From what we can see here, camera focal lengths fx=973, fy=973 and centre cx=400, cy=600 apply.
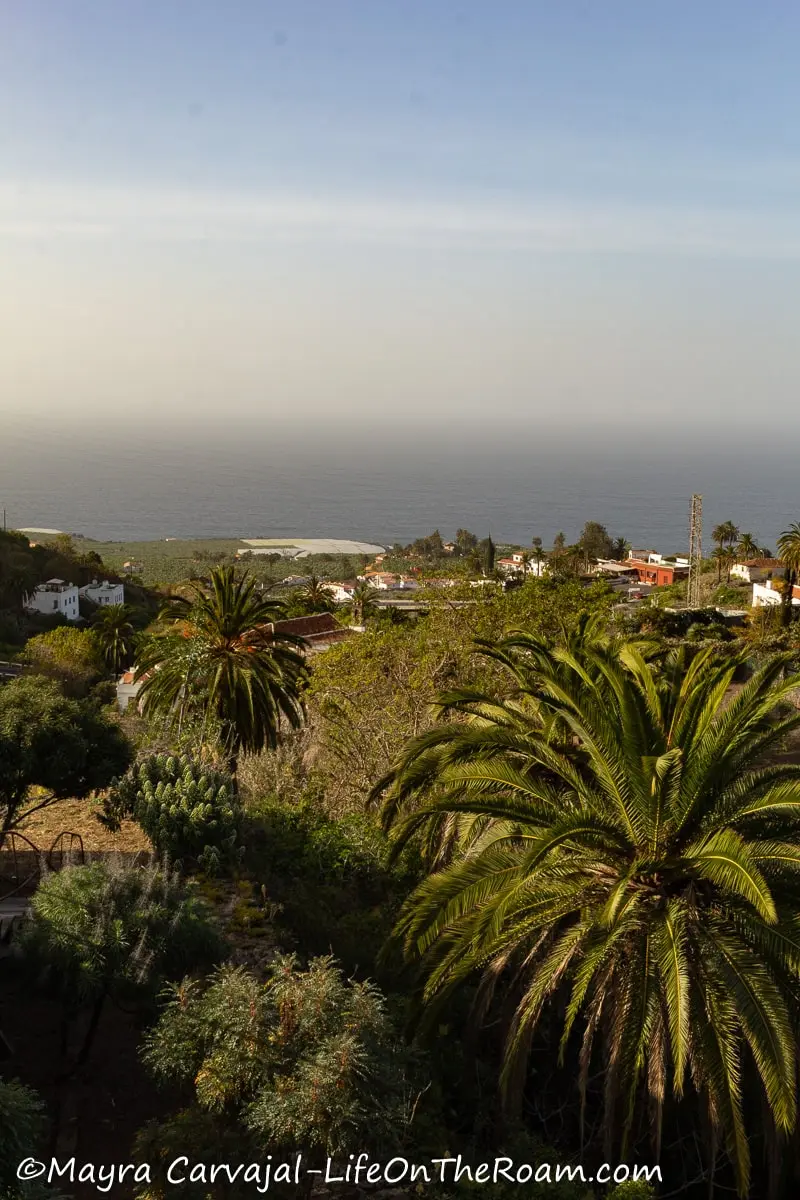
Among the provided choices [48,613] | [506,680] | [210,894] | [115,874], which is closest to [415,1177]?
[115,874]

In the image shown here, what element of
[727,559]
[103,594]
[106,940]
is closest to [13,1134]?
[106,940]

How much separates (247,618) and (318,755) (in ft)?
9.56

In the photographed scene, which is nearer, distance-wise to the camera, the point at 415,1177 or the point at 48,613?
the point at 415,1177

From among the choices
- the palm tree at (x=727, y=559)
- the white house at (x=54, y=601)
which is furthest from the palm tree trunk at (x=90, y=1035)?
the palm tree at (x=727, y=559)

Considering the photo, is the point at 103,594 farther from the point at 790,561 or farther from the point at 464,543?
the point at 464,543

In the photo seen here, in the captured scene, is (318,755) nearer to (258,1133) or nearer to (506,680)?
(506,680)

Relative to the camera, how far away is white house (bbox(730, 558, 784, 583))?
67.8 metres

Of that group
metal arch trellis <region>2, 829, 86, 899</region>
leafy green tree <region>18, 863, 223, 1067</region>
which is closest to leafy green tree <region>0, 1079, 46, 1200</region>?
leafy green tree <region>18, 863, 223, 1067</region>

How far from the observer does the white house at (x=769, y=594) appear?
2039 inches

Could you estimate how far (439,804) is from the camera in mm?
8086

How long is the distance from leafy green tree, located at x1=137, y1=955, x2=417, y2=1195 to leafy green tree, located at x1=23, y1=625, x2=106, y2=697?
28752 mm

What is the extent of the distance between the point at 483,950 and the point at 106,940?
2917 mm

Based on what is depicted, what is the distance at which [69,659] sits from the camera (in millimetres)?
38719

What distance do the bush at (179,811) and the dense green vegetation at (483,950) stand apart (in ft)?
0.11
